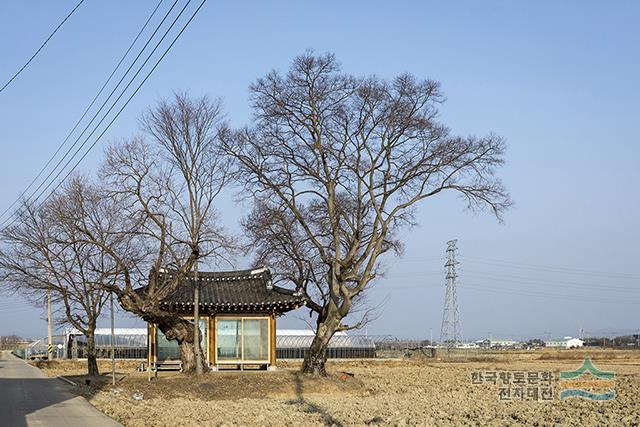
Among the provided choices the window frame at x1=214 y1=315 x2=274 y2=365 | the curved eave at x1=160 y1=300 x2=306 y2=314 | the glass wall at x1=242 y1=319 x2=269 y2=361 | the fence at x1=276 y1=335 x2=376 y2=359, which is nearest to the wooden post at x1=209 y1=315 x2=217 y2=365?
the window frame at x1=214 y1=315 x2=274 y2=365

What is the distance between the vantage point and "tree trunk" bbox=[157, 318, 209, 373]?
29.9m

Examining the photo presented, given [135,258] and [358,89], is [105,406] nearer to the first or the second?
[135,258]

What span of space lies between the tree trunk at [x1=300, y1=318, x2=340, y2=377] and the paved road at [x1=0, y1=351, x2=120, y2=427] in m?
9.24

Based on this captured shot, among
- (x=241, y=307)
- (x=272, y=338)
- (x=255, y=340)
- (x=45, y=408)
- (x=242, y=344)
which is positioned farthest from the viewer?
(x=272, y=338)

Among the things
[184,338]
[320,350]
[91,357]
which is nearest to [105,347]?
[91,357]

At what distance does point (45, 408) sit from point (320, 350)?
12.7m

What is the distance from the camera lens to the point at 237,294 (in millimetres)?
34000

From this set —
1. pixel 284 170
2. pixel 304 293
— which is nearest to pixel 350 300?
pixel 304 293

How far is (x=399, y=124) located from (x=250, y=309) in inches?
384

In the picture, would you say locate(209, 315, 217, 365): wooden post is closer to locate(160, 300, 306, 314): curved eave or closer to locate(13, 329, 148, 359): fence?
locate(160, 300, 306, 314): curved eave

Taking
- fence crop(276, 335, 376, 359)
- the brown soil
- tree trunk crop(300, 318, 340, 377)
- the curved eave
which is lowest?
fence crop(276, 335, 376, 359)

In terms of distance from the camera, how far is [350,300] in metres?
30.8

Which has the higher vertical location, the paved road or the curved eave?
the curved eave

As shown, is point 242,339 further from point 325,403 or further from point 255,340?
point 325,403
